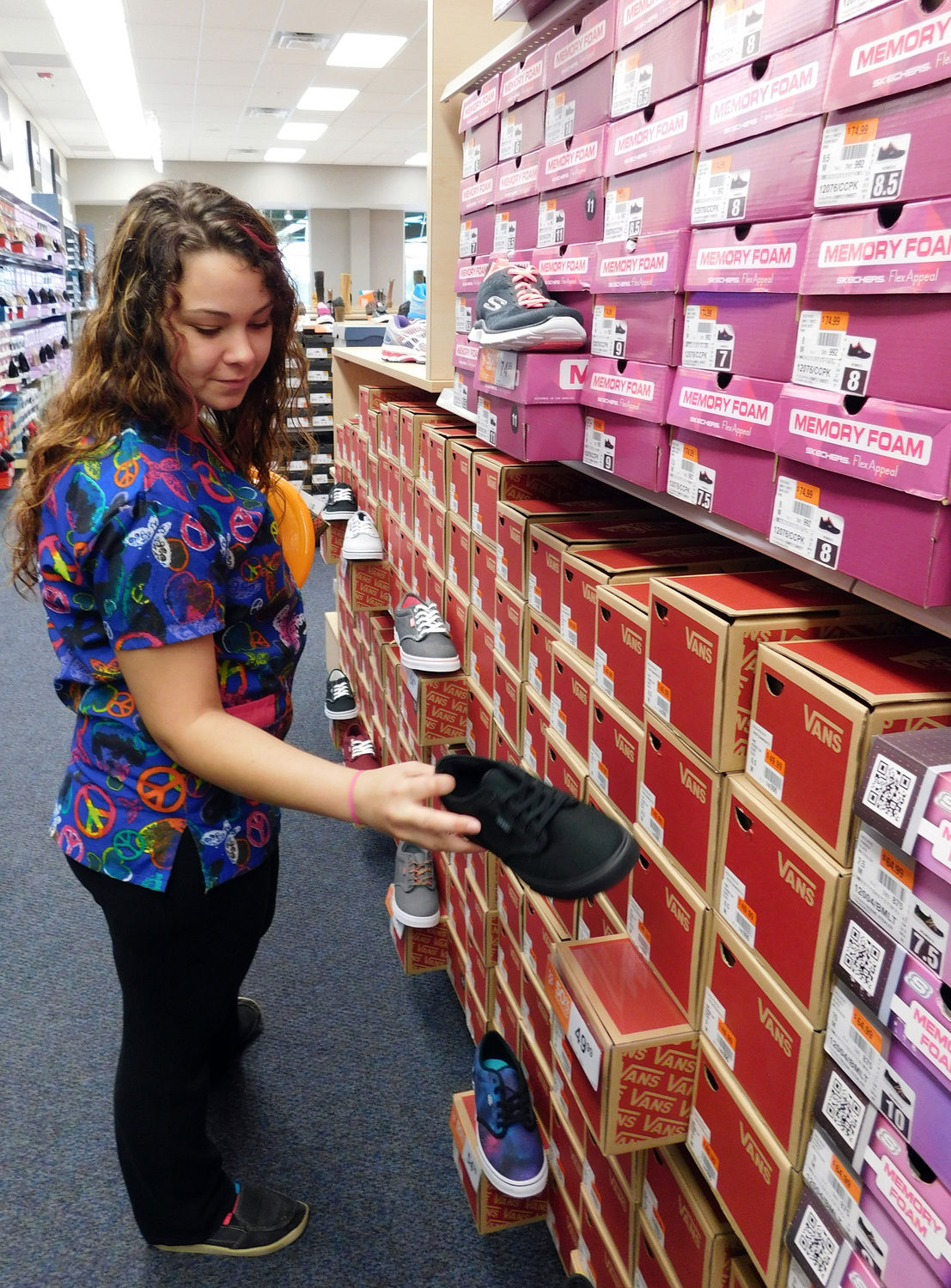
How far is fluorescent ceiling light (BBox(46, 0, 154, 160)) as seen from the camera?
6715 millimetres

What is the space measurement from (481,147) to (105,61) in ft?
27.7

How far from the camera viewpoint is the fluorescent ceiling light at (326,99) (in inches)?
356

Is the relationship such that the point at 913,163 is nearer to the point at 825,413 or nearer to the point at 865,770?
the point at 825,413

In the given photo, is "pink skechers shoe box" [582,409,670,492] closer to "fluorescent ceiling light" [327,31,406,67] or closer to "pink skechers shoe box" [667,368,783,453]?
"pink skechers shoe box" [667,368,783,453]

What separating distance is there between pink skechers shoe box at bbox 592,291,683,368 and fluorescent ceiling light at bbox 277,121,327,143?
36.5 feet

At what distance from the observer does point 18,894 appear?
2.50m

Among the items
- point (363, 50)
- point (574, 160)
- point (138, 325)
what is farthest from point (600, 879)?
point (363, 50)

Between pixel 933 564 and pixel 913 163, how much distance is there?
271 mm

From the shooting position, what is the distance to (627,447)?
1106 millimetres

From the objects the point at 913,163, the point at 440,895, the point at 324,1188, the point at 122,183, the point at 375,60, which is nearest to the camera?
the point at 913,163

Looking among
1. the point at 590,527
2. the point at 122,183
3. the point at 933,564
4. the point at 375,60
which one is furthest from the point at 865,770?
the point at 122,183

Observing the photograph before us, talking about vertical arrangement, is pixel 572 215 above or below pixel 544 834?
above

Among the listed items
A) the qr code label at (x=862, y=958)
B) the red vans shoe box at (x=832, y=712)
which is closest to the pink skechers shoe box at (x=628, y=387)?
the red vans shoe box at (x=832, y=712)

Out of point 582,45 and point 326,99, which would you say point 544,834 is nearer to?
point 582,45
